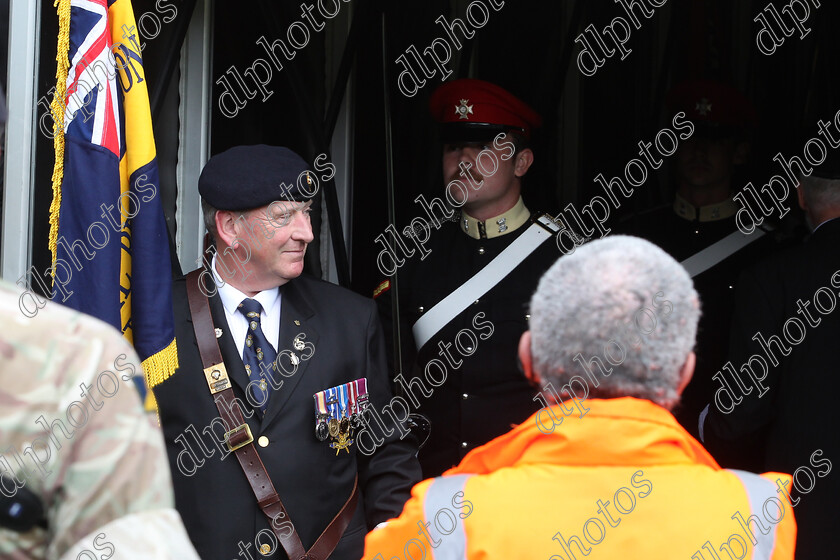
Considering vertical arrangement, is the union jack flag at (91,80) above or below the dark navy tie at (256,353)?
above

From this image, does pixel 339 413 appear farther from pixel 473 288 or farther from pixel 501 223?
pixel 501 223

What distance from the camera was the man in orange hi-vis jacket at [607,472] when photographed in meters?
1.34

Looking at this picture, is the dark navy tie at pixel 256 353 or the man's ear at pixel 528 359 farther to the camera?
the dark navy tie at pixel 256 353

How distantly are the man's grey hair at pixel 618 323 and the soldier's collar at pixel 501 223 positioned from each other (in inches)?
73.4

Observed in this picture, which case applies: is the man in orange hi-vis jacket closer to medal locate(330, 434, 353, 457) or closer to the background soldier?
medal locate(330, 434, 353, 457)

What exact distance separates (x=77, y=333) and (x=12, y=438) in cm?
12

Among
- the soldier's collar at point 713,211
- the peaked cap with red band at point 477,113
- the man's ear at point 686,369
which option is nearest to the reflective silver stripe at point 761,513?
the man's ear at point 686,369

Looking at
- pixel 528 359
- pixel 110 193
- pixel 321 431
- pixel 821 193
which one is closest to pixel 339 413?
pixel 321 431

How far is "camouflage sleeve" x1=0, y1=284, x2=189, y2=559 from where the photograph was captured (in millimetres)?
953

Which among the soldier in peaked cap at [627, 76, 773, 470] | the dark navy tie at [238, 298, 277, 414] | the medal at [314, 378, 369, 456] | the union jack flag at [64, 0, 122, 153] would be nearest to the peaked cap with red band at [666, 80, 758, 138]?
the soldier in peaked cap at [627, 76, 773, 470]

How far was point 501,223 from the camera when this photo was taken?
10.9 feet

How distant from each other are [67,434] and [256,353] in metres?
1.56

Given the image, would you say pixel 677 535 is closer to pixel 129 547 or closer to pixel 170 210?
pixel 129 547

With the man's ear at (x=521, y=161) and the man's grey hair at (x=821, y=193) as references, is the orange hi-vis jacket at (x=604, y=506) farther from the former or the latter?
the man's ear at (x=521, y=161)
